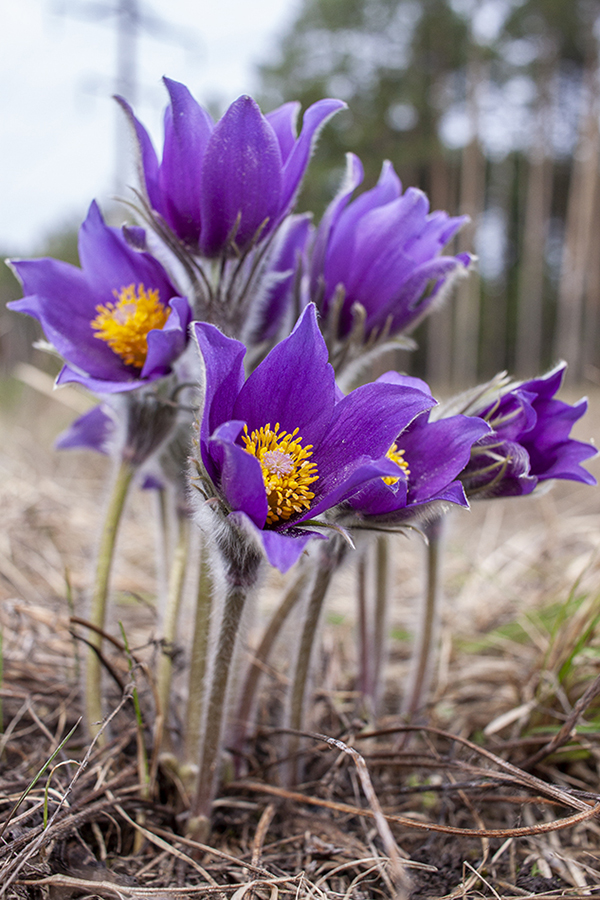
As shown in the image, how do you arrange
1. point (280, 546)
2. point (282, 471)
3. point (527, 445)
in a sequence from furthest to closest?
point (527, 445), point (282, 471), point (280, 546)

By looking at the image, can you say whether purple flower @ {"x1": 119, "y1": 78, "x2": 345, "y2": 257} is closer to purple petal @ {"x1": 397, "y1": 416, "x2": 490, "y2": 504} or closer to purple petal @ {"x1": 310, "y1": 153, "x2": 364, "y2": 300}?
purple petal @ {"x1": 310, "y1": 153, "x2": 364, "y2": 300}

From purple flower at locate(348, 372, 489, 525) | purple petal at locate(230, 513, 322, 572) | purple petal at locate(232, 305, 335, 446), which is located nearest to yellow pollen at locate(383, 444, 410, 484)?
purple flower at locate(348, 372, 489, 525)

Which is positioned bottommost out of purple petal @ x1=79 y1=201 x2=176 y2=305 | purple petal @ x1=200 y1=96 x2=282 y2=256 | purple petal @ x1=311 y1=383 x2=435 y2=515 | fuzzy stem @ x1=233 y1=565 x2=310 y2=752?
fuzzy stem @ x1=233 y1=565 x2=310 y2=752

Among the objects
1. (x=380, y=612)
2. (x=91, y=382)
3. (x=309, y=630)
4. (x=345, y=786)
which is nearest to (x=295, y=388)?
(x=91, y=382)

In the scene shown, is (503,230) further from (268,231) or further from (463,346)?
(268,231)

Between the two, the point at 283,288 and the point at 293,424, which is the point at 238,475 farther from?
the point at 283,288

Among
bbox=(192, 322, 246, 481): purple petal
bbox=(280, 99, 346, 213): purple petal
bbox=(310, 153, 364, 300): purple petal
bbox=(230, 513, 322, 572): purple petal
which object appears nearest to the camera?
bbox=(230, 513, 322, 572): purple petal
